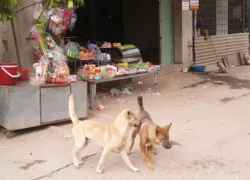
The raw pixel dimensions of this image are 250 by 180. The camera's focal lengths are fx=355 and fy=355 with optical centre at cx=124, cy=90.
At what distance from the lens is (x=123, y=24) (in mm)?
14453

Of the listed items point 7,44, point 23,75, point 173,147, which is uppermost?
point 7,44

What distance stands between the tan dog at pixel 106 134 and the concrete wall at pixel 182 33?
24.7 ft

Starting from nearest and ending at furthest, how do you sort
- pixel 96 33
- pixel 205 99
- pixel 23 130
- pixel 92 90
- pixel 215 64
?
1. pixel 23 130
2. pixel 92 90
3. pixel 205 99
4. pixel 215 64
5. pixel 96 33

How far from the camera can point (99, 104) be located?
735 cm

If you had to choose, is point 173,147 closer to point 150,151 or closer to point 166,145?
point 150,151

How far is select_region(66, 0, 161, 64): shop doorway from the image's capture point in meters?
13.4

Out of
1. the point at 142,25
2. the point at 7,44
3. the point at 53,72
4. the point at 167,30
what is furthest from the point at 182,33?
the point at 7,44

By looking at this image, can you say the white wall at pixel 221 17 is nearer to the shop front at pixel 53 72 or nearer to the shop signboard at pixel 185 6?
the shop signboard at pixel 185 6

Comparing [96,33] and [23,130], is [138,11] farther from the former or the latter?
[23,130]

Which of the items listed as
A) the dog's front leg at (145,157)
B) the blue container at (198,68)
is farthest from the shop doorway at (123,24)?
the dog's front leg at (145,157)

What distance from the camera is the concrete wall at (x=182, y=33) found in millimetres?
→ 11180

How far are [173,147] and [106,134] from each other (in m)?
1.30

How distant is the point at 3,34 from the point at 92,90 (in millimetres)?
1936

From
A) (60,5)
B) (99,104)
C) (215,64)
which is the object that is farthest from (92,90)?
(215,64)
